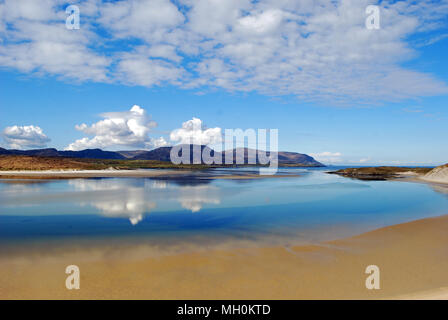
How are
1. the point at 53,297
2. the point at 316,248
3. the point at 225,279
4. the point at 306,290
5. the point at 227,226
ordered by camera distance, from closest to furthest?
1. the point at 53,297
2. the point at 306,290
3. the point at 225,279
4. the point at 316,248
5. the point at 227,226

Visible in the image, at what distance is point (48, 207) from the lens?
2047 centimetres

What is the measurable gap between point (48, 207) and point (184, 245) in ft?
49.5

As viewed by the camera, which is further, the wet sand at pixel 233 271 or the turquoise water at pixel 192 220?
the turquoise water at pixel 192 220

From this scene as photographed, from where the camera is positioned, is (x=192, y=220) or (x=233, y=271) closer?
(x=233, y=271)

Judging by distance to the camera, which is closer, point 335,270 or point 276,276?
point 276,276

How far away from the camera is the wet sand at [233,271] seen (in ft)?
23.2

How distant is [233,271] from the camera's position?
856 cm

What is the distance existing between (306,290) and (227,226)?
8.23 m

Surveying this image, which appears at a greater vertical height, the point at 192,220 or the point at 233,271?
the point at 233,271

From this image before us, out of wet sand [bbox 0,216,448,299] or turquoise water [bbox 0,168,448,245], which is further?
turquoise water [bbox 0,168,448,245]

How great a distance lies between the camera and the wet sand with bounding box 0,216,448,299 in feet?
23.2
